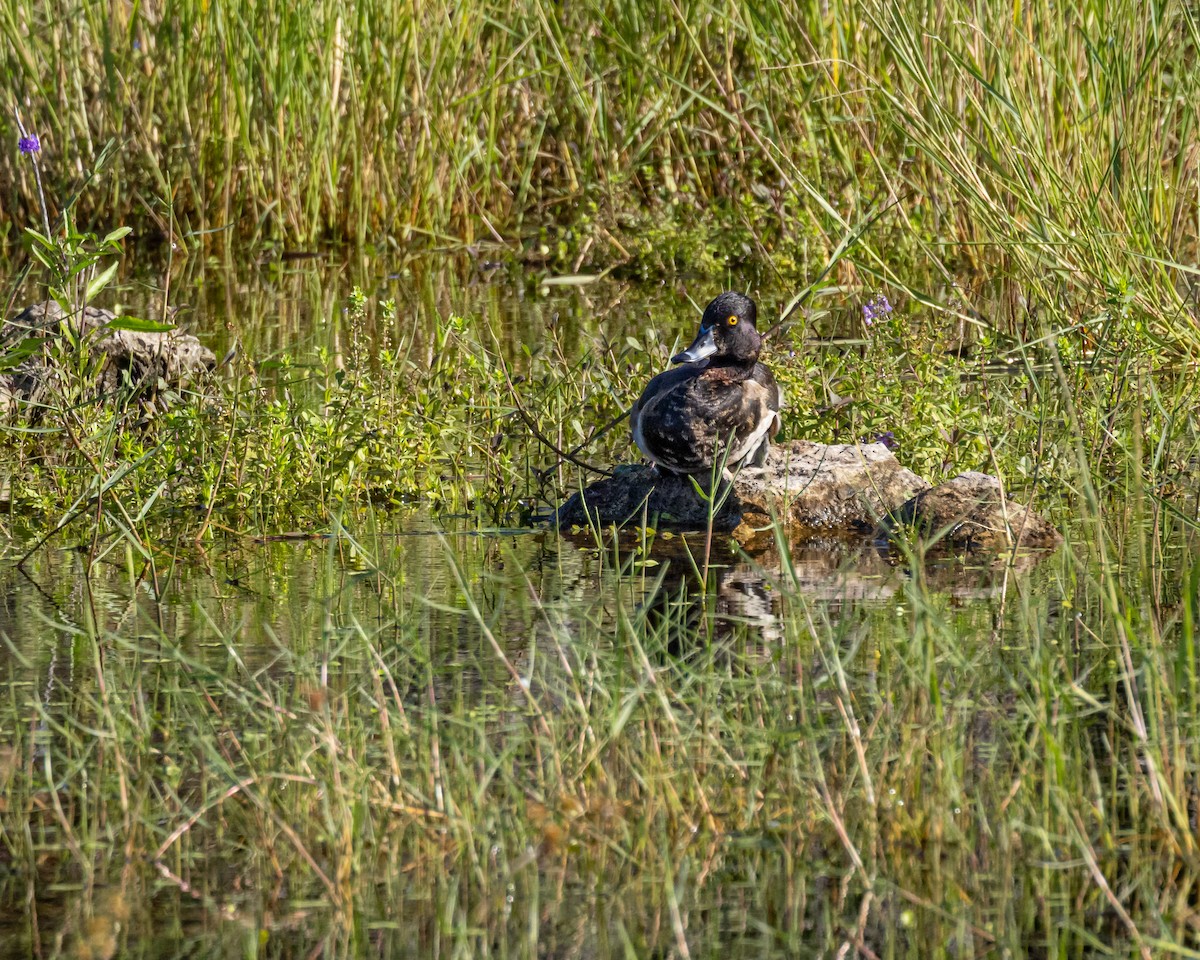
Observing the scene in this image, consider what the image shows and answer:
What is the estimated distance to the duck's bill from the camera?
5.32 meters

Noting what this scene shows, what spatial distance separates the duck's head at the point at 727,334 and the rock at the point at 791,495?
314mm

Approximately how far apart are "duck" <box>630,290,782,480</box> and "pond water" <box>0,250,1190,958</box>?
0.87 m

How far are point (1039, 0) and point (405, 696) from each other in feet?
15.4

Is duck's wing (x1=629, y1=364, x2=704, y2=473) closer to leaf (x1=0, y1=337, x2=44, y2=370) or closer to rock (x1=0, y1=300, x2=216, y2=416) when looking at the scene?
leaf (x1=0, y1=337, x2=44, y2=370)

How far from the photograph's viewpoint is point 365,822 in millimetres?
2949

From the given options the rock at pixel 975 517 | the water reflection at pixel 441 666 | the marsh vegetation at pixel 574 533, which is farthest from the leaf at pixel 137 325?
the rock at pixel 975 517

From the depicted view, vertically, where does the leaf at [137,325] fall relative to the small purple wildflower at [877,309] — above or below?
above

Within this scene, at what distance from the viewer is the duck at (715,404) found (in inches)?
199

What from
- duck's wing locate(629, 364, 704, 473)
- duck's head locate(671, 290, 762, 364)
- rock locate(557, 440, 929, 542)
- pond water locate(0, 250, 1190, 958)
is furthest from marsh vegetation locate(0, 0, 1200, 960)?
duck's head locate(671, 290, 762, 364)

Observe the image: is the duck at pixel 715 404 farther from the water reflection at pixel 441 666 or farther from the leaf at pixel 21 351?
the leaf at pixel 21 351

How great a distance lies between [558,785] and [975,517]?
2190 mm

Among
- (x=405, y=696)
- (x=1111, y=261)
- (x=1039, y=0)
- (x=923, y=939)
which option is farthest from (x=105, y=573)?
(x=1039, y=0)

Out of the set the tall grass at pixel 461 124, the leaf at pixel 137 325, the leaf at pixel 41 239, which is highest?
the leaf at pixel 41 239

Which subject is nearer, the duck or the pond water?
the pond water
